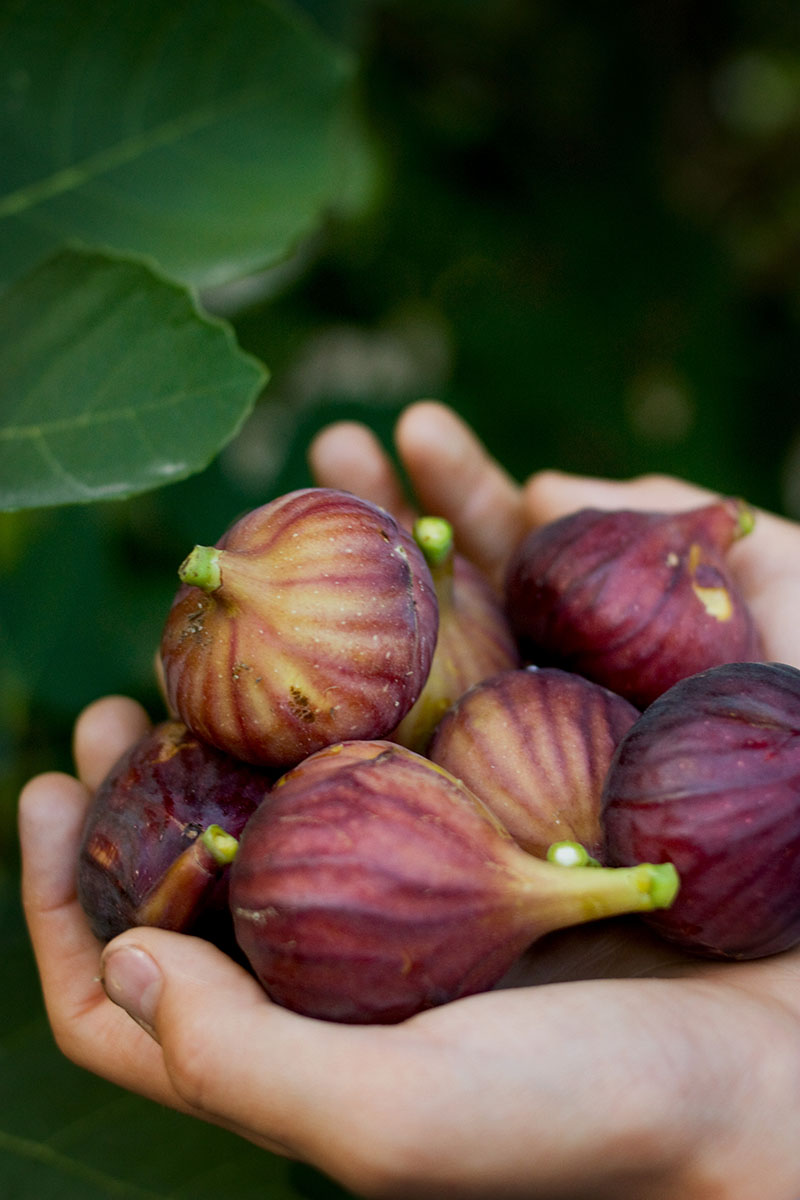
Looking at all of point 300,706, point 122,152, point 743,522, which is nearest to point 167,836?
point 300,706

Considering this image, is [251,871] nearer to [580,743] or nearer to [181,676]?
[181,676]

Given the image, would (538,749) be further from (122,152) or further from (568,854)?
(122,152)

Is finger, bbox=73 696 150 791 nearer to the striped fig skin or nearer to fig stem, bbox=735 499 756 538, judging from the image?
the striped fig skin

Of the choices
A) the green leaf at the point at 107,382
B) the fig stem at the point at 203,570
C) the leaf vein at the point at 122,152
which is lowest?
the fig stem at the point at 203,570

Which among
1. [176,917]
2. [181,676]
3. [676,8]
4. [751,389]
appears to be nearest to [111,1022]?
[176,917]

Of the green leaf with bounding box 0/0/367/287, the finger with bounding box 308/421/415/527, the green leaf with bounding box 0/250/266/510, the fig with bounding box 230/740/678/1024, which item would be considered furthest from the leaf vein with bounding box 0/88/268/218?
the fig with bounding box 230/740/678/1024

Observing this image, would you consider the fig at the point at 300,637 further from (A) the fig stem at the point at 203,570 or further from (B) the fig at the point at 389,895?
(B) the fig at the point at 389,895

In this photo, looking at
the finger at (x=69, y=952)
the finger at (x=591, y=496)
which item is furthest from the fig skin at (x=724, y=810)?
the finger at (x=591, y=496)
